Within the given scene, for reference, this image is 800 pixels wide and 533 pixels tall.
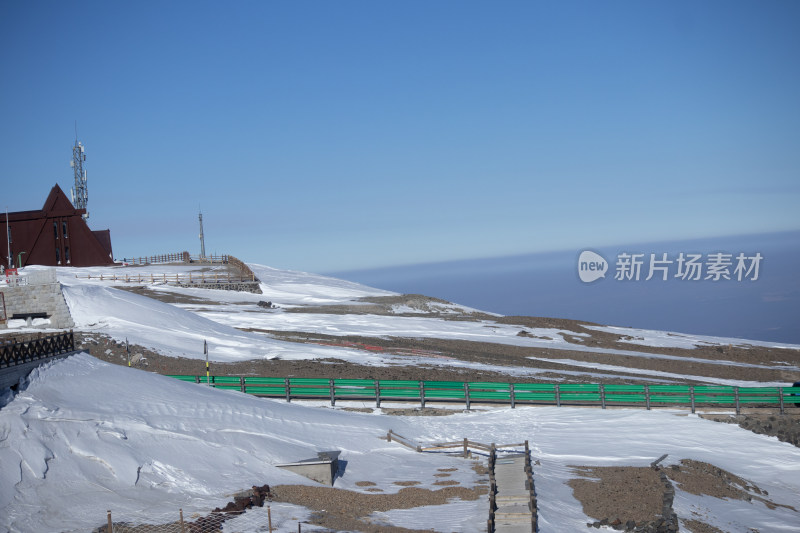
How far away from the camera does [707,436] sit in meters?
26.9

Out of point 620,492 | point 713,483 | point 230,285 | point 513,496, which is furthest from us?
point 230,285

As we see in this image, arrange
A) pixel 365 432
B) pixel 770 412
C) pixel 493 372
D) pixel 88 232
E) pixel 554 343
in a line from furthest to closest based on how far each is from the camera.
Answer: pixel 88 232
pixel 554 343
pixel 493 372
pixel 770 412
pixel 365 432

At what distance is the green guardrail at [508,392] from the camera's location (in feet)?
96.8

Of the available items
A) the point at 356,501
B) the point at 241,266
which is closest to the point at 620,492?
the point at 356,501

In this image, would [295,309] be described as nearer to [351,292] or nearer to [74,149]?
[351,292]

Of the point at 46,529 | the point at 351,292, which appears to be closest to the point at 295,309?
the point at 351,292

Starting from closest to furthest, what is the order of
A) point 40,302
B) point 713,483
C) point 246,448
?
point 246,448, point 713,483, point 40,302

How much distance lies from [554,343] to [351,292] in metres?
36.3

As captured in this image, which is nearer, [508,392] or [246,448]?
[246,448]

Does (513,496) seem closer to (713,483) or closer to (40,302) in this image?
(713,483)

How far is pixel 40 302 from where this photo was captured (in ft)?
124

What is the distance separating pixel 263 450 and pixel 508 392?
12685 mm

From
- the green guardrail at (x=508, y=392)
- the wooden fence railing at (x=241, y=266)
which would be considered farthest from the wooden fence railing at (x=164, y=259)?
the green guardrail at (x=508, y=392)

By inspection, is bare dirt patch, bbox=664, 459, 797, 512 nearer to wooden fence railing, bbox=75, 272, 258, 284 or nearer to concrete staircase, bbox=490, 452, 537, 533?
concrete staircase, bbox=490, 452, 537, 533
